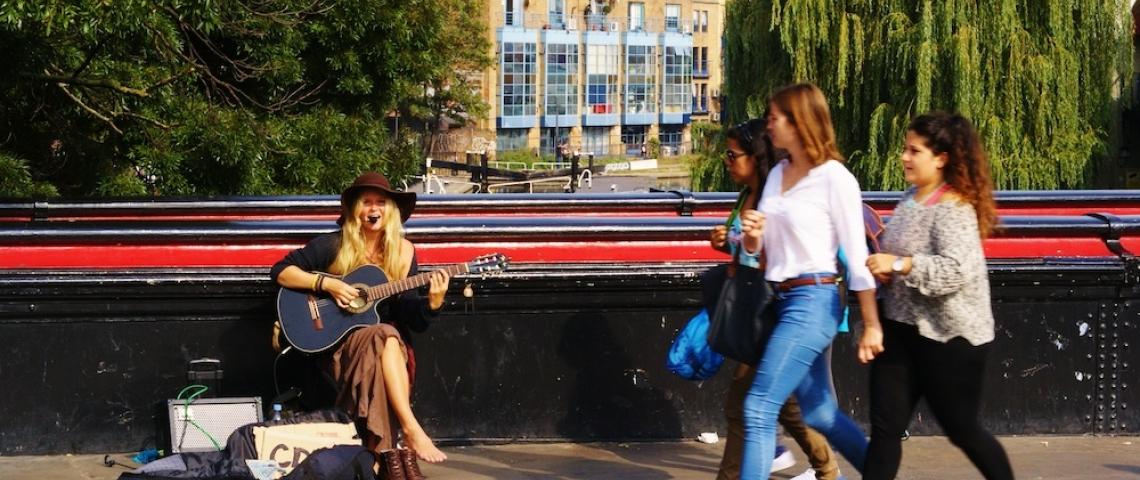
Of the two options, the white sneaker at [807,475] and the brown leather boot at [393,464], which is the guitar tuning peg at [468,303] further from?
the white sneaker at [807,475]

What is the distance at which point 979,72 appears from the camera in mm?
23234

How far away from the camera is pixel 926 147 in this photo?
16.3 feet

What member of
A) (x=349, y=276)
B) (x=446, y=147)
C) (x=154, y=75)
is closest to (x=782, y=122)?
(x=349, y=276)

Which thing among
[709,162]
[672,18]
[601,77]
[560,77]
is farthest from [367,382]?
[672,18]

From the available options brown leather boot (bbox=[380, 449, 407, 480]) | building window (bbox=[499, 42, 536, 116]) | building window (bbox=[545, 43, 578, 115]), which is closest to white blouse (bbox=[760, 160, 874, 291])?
brown leather boot (bbox=[380, 449, 407, 480])

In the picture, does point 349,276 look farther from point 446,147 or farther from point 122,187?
point 446,147

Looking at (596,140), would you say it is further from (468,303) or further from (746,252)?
(746,252)

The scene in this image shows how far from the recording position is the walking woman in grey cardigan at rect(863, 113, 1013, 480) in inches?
192

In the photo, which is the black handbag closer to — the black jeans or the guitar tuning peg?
the black jeans

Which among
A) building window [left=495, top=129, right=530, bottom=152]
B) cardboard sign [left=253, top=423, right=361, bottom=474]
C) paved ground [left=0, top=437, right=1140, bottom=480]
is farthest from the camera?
building window [left=495, top=129, right=530, bottom=152]

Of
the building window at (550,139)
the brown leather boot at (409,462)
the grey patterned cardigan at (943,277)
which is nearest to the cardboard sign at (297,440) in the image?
the brown leather boot at (409,462)

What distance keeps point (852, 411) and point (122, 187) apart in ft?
27.9

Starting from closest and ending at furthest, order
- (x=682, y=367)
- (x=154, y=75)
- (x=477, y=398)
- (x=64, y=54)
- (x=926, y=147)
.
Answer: (x=926, y=147) < (x=682, y=367) < (x=477, y=398) < (x=64, y=54) < (x=154, y=75)

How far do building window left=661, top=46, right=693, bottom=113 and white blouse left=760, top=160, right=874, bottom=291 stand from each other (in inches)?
3335
